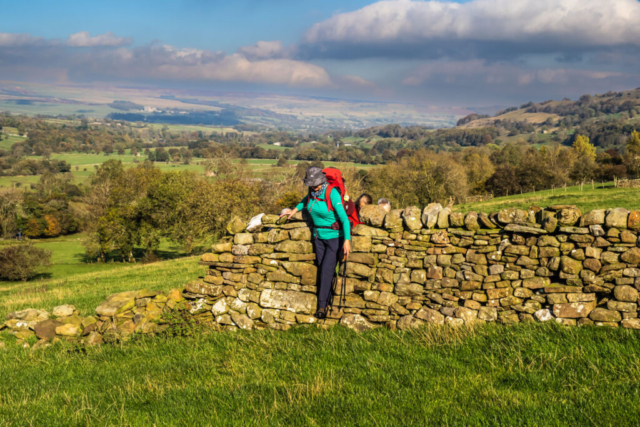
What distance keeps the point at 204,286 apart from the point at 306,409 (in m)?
4.37

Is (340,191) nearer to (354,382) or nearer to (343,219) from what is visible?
(343,219)

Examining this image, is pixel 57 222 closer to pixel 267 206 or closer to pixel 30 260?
pixel 30 260

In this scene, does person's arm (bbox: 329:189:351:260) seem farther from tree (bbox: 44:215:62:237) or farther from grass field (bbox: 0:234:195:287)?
tree (bbox: 44:215:62:237)

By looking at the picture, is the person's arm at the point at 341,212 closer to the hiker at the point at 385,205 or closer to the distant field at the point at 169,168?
the hiker at the point at 385,205

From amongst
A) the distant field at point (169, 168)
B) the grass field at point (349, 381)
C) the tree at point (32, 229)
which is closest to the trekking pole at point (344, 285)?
the grass field at point (349, 381)

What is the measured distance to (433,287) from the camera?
704 centimetres

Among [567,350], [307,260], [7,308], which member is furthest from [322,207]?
[7,308]

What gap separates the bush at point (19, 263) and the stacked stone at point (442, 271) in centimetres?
4555

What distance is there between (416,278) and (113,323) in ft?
18.5

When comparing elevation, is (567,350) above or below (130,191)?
above

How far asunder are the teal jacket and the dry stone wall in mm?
418

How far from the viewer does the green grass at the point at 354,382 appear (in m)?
4.27

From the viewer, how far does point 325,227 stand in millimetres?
7516

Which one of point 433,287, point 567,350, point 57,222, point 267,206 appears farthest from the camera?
point 57,222
